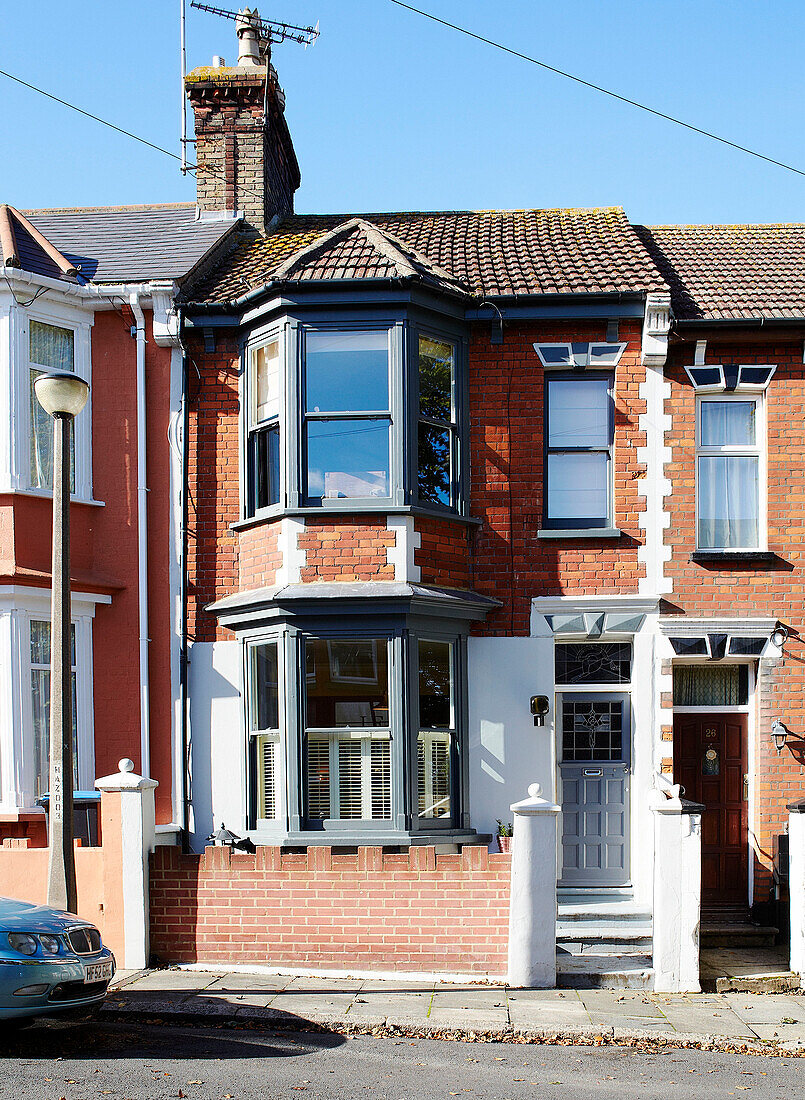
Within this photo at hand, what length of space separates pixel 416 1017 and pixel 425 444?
18.9ft

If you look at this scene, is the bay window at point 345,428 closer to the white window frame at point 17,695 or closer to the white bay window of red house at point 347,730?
the white bay window of red house at point 347,730

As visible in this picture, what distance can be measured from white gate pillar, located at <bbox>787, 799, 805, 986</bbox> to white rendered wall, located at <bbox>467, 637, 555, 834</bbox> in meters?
2.55

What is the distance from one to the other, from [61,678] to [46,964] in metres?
2.27

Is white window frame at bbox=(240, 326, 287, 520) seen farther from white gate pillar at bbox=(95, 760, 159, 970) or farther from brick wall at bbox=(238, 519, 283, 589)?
white gate pillar at bbox=(95, 760, 159, 970)

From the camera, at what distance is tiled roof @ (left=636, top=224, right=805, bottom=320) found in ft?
39.9

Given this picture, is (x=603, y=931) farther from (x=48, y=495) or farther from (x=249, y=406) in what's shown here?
(x=48, y=495)

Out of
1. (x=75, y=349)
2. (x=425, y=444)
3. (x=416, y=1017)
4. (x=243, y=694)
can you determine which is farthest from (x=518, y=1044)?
(x=75, y=349)

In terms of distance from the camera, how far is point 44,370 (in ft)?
39.8

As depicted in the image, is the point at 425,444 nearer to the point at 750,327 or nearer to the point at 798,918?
the point at 750,327

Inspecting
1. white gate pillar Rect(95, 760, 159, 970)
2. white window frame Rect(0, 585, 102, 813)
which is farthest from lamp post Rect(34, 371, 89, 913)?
white window frame Rect(0, 585, 102, 813)

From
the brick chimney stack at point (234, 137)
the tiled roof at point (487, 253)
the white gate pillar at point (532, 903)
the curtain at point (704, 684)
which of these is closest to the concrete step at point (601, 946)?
the white gate pillar at point (532, 903)

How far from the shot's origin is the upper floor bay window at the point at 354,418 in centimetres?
1145

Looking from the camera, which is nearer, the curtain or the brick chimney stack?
the curtain

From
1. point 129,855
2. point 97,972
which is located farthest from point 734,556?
point 97,972
